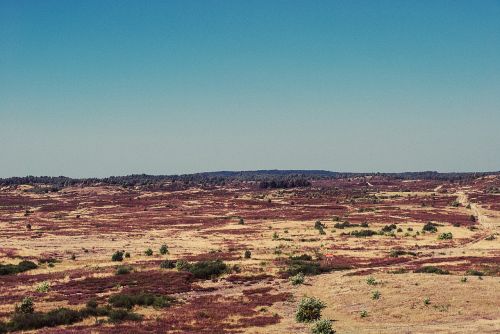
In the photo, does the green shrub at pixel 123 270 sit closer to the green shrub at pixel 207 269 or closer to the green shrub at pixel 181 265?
the green shrub at pixel 181 265

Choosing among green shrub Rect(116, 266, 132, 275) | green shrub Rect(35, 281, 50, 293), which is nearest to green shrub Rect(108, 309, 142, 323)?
green shrub Rect(35, 281, 50, 293)

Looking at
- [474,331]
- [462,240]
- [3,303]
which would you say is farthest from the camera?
[462,240]

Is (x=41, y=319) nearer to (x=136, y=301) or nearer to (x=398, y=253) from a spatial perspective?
(x=136, y=301)

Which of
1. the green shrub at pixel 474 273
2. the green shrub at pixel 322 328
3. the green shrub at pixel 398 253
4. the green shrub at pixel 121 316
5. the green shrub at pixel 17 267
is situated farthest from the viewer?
the green shrub at pixel 398 253

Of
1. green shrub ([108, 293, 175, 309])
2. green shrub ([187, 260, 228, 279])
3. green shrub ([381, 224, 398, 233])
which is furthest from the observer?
green shrub ([381, 224, 398, 233])

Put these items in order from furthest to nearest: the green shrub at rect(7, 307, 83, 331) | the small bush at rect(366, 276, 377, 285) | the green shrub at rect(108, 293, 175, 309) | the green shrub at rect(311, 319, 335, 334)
→ the small bush at rect(366, 276, 377, 285) → the green shrub at rect(108, 293, 175, 309) → the green shrub at rect(7, 307, 83, 331) → the green shrub at rect(311, 319, 335, 334)

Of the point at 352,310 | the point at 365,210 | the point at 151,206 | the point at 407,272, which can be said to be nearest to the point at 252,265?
the point at 407,272

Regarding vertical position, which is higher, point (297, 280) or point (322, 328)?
point (322, 328)

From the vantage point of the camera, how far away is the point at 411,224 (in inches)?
3634

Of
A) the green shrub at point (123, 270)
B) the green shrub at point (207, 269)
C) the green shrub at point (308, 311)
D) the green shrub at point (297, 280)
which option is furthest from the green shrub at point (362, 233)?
the green shrub at point (308, 311)

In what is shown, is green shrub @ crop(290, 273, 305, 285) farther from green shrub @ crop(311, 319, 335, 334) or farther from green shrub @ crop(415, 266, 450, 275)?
green shrub @ crop(311, 319, 335, 334)

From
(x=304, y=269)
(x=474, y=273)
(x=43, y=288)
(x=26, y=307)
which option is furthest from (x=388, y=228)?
(x=26, y=307)

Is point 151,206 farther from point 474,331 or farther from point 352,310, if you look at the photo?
point 474,331

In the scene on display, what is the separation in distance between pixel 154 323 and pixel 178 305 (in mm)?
5984
